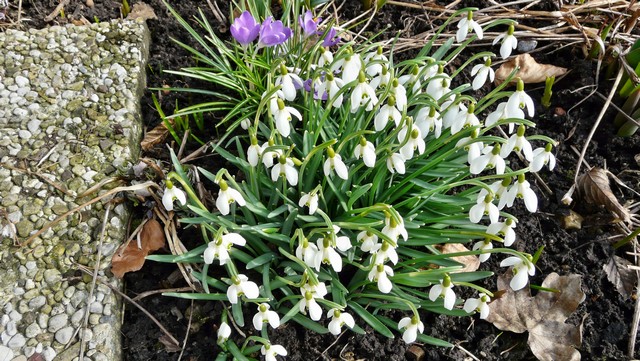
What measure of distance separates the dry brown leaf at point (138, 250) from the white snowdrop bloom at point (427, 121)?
2.76ft

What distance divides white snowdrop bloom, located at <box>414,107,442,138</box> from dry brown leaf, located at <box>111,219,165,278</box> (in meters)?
0.84

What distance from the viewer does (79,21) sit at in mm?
2346

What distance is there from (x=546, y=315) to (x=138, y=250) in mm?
1247

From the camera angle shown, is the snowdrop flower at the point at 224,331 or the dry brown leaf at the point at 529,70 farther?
the dry brown leaf at the point at 529,70

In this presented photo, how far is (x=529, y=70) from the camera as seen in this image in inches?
91.2

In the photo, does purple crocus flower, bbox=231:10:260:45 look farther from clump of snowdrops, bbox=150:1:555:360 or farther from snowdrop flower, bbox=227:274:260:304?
snowdrop flower, bbox=227:274:260:304

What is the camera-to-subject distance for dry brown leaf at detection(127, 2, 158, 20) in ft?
7.77

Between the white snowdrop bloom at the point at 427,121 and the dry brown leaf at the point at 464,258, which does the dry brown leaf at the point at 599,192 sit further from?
the white snowdrop bloom at the point at 427,121

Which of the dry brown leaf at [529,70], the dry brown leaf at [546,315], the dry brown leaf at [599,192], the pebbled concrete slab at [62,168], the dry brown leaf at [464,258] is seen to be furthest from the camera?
the dry brown leaf at [529,70]

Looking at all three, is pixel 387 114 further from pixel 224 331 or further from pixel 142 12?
pixel 142 12

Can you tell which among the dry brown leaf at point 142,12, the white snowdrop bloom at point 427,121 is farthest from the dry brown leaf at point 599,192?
the dry brown leaf at point 142,12

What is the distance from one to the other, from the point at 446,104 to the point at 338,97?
0.34 meters

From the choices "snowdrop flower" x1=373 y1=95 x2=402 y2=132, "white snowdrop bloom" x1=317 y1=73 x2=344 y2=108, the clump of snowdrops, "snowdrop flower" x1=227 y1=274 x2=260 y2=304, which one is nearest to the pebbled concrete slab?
the clump of snowdrops

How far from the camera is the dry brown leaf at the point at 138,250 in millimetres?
1704
